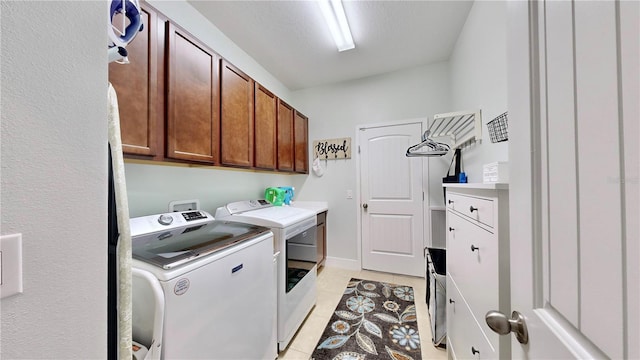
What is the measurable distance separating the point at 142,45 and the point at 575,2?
1658 millimetres

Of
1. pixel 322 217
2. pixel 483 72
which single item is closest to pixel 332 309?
pixel 322 217

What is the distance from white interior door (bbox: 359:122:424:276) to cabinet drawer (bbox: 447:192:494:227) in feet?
5.07

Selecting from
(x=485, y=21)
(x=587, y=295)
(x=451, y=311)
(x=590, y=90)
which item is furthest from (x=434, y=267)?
(x=485, y=21)

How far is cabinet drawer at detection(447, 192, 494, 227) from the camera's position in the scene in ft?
2.63

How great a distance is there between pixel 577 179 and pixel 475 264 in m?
0.72

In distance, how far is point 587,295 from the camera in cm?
34

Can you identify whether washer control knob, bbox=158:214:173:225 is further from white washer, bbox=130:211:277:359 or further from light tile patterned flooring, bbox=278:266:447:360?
light tile patterned flooring, bbox=278:266:447:360

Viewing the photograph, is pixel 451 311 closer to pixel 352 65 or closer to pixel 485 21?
pixel 485 21

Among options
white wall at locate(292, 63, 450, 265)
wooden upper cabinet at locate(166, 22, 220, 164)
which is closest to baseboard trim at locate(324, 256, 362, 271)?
white wall at locate(292, 63, 450, 265)

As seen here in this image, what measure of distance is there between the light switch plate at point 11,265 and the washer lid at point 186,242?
0.55 meters

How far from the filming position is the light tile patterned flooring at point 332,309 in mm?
1583

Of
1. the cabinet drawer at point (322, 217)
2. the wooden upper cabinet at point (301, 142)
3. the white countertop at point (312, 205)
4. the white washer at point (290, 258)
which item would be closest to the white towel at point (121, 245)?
the white washer at point (290, 258)

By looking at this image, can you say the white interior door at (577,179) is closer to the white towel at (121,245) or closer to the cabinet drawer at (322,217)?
the white towel at (121,245)

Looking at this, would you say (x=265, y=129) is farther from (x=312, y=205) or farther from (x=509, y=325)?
(x=509, y=325)
